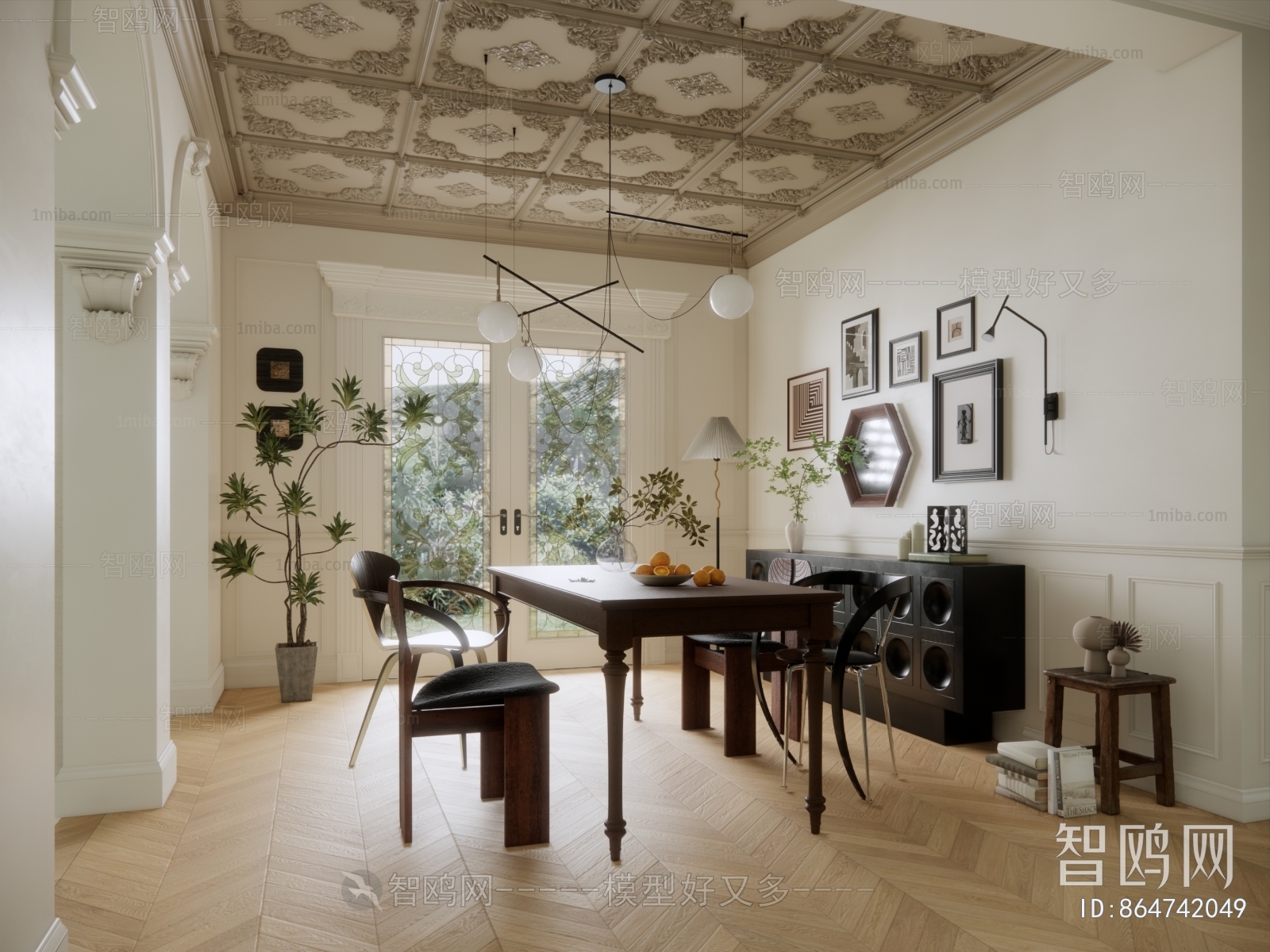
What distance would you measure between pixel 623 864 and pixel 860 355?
11.4 ft

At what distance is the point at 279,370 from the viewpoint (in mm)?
5691

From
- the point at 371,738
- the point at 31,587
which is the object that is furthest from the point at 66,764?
the point at 31,587

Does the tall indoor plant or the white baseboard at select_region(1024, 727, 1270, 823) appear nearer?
the white baseboard at select_region(1024, 727, 1270, 823)

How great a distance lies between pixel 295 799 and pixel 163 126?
8.53 ft

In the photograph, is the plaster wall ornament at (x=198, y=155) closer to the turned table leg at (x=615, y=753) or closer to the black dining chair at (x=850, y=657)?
the turned table leg at (x=615, y=753)

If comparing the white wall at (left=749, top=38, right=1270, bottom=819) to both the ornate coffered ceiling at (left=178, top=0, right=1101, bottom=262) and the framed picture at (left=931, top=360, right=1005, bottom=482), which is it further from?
the ornate coffered ceiling at (left=178, top=0, right=1101, bottom=262)

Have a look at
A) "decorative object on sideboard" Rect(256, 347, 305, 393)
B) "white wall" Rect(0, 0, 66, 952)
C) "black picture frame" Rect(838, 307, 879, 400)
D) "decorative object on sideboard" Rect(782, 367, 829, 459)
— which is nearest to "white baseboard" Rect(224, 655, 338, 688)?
"decorative object on sideboard" Rect(256, 347, 305, 393)

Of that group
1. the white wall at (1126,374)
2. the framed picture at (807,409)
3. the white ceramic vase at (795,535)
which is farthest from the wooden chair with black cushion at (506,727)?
the framed picture at (807,409)

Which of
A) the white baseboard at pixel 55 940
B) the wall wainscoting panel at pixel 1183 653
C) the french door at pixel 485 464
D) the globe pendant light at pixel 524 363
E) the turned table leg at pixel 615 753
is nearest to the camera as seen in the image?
the white baseboard at pixel 55 940

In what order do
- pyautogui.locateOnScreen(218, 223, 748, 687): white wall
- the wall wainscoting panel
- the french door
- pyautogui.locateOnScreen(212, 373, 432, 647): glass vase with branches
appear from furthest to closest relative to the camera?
the french door → pyautogui.locateOnScreen(218, 223, 748, 687): white wall → pyautogui.locateOnScreen(212, 373, 432, 647): glass vase with branches → the wall wainscoting panel

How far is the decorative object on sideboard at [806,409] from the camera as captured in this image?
5.74 metres

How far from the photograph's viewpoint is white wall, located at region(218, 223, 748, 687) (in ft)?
18.4

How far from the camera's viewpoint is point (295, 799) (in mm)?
3469

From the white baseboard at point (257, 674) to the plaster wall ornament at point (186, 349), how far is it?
1.74 metres
